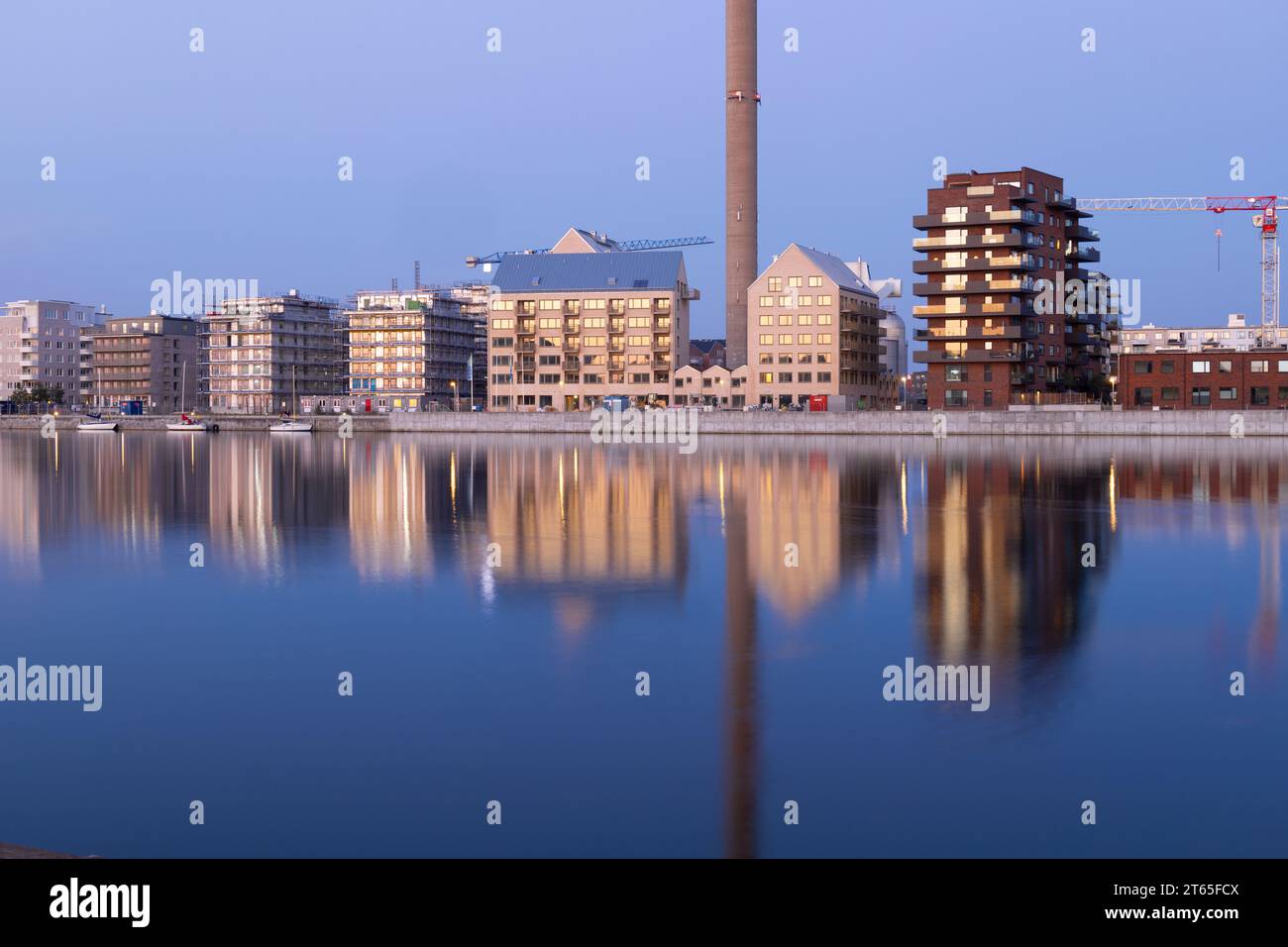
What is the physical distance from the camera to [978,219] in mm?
138125

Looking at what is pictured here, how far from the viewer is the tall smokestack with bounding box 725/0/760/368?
15375 cm

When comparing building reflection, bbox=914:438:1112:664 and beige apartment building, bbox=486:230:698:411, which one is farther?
beige apartment building, bbox=486:230:698:411

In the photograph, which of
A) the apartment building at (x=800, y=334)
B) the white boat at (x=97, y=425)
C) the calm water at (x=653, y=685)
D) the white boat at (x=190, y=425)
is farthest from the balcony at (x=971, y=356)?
the white boat at (x=97, y=425)

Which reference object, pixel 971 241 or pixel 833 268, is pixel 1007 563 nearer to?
pixel 971 241

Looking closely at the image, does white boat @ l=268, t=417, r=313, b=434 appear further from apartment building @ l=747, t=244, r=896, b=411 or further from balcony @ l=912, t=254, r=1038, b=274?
balcony @ l=912, t=254, r=1038, b=274

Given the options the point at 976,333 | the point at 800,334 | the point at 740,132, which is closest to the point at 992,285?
the point at 976,333

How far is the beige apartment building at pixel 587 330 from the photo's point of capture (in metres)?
179

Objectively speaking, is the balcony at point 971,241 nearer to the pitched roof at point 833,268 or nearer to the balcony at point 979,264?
the balcony at point 979,264

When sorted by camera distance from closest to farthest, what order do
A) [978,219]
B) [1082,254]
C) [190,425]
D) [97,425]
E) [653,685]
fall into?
[653,685] → [978,219] → [1082,254] → [190,425] → [97,425]

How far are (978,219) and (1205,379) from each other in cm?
2848

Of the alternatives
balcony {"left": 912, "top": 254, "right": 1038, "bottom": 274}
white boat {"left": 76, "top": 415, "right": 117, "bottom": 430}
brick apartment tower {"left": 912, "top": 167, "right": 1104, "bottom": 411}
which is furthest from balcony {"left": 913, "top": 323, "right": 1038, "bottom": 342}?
white boat {"left": 76, "top": 415, "right": 117, "bottom": 430}

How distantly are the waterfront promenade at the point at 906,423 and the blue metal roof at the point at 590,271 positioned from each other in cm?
3102

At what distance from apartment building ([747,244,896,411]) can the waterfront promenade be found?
23987mm

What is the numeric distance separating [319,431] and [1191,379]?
4142 inches
